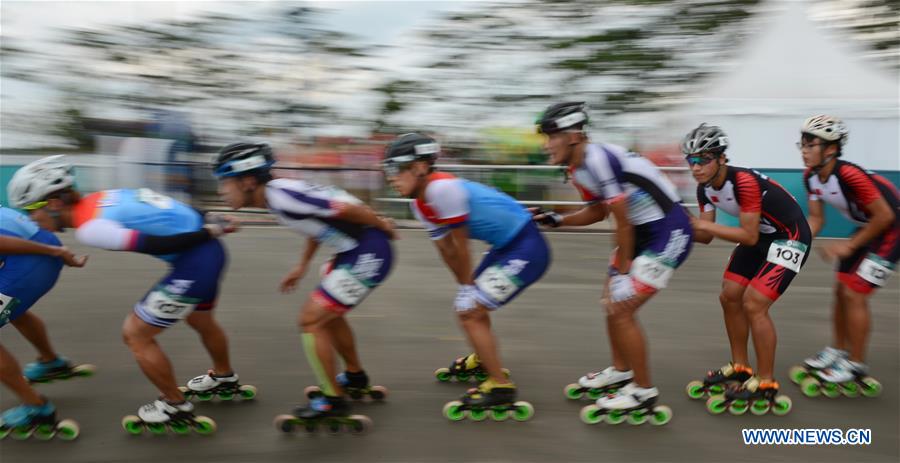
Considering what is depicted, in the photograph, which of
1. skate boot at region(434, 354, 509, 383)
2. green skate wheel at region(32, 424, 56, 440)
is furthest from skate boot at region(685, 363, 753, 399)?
green skate wheel at region(32, 424, 56, 440)

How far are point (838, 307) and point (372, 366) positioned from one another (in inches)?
132

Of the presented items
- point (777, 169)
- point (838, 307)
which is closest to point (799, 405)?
point (838, 307)

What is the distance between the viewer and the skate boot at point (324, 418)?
4277 mm

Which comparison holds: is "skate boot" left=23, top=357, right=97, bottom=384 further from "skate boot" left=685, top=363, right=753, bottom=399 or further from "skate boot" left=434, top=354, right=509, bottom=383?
"skate boot" left=685, top=363, right=753, bottom=399

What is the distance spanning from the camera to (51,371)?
5.12 meters

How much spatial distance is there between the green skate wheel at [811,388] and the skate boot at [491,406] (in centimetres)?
190

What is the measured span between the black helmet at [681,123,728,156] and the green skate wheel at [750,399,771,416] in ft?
5.07

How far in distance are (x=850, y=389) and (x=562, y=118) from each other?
2722 mm

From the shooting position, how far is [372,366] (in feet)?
18.1

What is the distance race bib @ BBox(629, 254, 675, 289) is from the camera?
4.34 metres

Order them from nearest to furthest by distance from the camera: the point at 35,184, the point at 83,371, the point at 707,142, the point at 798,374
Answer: the point at 35,184 → the point at 707,142 → the point at 798,374 → the point at 83,371

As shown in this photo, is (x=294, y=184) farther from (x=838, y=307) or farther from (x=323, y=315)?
(x=838, y=307)

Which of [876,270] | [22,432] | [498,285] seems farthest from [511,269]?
[22,432]

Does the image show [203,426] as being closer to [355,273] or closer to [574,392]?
[355,273]
